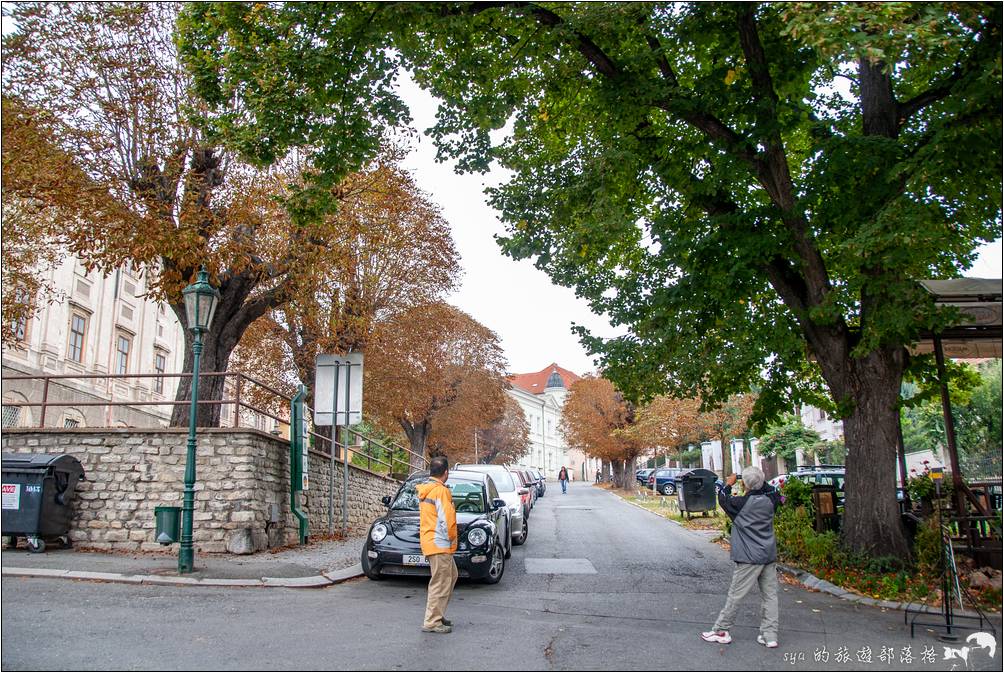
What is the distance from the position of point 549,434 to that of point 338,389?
10785cm

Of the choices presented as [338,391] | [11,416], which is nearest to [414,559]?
[338,391]

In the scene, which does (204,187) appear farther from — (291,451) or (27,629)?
(27,629)

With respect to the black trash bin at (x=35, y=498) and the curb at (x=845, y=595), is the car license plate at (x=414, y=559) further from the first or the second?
the black trash bin at (x=35, y=498)

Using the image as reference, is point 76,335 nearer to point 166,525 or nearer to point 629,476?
point 166,525

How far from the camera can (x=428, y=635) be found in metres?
6.73

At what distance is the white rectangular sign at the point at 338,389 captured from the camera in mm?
15523

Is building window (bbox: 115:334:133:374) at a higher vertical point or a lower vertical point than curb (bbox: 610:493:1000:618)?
higher

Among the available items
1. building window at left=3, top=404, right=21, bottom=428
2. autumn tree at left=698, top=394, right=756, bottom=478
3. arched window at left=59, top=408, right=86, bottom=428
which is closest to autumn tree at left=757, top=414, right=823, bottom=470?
autumn tree at left=698, top=394, right=756, bottom=478

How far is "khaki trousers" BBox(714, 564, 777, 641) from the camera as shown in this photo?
659 centimetres

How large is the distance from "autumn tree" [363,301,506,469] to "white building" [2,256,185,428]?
7.66 metres

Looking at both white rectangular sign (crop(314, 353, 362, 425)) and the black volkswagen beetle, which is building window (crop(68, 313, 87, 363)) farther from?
the black volkswagen beetle

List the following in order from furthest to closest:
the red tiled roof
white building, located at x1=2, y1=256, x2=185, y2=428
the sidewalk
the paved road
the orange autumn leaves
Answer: the red tiled roof → the orange autumn leaves → white building, located at x1=2, y1=256, x2=185, y2=428 → the sidewalk → the paved road

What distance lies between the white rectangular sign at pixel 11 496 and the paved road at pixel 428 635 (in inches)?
116

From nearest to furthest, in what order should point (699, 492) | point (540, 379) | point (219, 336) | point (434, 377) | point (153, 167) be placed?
point (153, 167) < point (219, 336) < point (699, 492) < point (434, 377) < point (540, 379)
